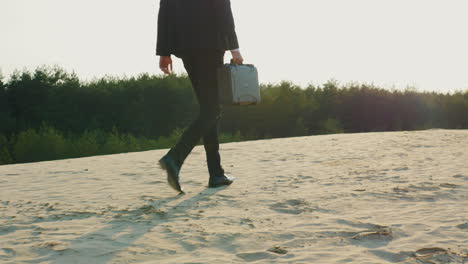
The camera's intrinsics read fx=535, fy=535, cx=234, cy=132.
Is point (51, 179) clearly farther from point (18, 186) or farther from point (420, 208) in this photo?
point (420, 208)

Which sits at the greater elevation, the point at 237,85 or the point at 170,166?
the point at 237,85

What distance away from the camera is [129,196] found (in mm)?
4734

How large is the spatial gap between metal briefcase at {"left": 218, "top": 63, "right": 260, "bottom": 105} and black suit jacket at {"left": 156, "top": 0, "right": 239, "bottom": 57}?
0.21m

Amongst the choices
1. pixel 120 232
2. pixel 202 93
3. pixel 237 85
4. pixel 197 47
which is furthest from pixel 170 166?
pixel 120 232

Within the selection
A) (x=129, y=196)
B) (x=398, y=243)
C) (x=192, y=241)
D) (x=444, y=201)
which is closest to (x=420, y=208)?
(x=444, y=201)

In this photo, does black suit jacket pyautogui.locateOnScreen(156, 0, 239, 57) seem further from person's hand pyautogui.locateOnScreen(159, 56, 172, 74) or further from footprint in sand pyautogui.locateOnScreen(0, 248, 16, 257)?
footprint in sand pyautogui.locateOnScreen(0, 248, 16, 257)

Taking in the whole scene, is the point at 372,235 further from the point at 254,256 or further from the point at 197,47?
the point at 197,47

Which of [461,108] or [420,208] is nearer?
[420,208]

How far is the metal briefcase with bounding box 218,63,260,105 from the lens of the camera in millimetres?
4586

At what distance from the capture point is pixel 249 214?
3824 millimetres

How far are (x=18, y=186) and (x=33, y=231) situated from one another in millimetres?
2399

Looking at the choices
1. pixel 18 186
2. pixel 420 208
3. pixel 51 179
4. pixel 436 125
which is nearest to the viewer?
pixel 420 208

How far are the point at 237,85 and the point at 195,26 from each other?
2.01 feet

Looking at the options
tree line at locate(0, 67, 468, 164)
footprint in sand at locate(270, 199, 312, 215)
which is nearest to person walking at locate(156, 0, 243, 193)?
footprint in sand at locate(270, 199, 312, 215)
